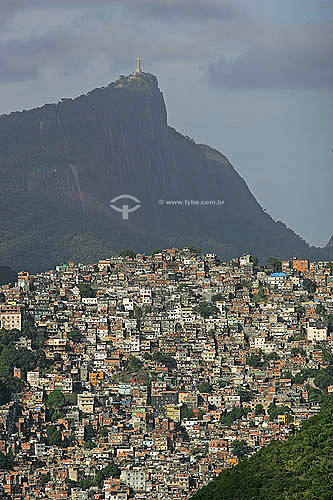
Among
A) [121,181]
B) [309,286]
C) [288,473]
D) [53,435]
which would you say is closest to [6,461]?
[53,435]

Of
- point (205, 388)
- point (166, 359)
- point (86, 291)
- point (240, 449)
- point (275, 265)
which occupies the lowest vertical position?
point (240, 449)

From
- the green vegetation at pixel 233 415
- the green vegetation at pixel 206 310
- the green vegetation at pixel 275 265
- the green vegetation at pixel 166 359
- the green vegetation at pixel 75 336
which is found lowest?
the green vegetation at pixel 233 415

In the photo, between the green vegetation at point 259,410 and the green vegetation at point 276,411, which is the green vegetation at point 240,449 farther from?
the green vegetation at point 259,410

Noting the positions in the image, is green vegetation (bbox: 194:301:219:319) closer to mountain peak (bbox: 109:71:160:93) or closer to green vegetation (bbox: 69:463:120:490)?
green vegetation (bbox: 69:463:120:490)

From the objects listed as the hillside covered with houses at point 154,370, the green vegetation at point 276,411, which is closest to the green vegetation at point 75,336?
the hillside covered with houses at point 154,370

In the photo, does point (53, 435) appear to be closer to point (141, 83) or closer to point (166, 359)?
point (166, 359)

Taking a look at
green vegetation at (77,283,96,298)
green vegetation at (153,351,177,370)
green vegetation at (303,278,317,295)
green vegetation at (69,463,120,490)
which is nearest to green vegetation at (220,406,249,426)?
green vegetation at (69,463,120,490)
